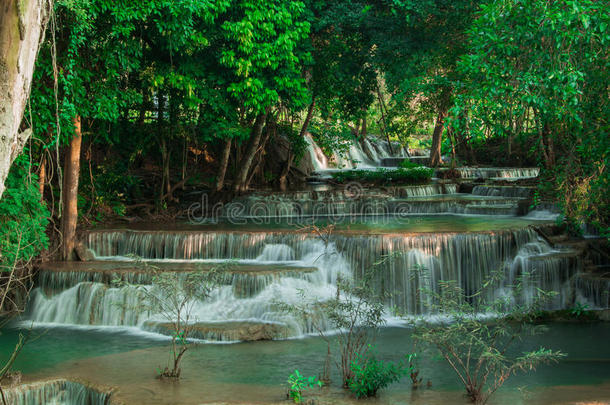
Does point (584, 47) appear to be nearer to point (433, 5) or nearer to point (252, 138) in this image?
point (433, 5)

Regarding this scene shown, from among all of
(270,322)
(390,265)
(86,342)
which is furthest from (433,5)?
(86,342)

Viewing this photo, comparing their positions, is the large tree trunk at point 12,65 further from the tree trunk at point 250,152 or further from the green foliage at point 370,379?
the tree trunk at point 250,152

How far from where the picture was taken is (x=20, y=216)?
11.6 metres

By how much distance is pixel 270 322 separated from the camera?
10.6 meters

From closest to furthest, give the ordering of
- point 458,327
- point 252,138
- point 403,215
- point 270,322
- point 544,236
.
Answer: point 458,327 < point 270,322 < point 544,236 < point 403,215 < point 252,138

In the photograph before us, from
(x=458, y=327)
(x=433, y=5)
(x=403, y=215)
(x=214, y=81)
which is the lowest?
(x=458, y=327)

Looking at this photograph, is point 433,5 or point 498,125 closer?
point 498,125

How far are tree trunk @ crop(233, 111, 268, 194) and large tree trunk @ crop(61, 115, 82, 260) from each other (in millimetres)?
6314

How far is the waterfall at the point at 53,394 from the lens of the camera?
25.0 ft

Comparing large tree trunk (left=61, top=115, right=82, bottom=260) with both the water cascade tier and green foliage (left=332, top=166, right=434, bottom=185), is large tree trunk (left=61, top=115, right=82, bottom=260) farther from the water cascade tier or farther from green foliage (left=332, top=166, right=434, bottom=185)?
green foliage (left=332, top=166, right=434, bottom=185)

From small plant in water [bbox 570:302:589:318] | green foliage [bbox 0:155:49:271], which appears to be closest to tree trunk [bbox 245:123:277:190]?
green foliage [bbox 0:155:49:271]

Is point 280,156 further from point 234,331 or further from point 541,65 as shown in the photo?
point 541,65

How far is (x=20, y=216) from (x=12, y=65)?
29.7 ft

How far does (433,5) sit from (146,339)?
10.3 meters
